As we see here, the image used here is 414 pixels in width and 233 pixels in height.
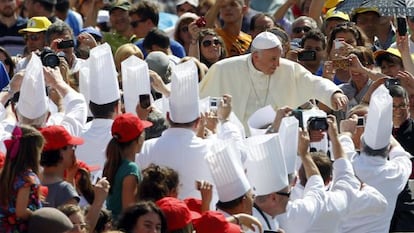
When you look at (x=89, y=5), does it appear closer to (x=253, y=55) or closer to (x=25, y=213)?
(x=253, y=55)

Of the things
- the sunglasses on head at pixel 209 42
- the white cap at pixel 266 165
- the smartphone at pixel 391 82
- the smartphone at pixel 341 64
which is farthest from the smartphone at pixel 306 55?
the white cap at pixel 266 165

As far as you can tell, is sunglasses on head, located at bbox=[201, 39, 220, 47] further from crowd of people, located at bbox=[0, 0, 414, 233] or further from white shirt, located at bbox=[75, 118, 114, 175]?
white shirt, located at bbox=[75, 118, 114, 175]

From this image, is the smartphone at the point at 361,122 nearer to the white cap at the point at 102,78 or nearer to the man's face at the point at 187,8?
the white cap at the point at 102,78

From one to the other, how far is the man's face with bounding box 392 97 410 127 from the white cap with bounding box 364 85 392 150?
118 centimetres

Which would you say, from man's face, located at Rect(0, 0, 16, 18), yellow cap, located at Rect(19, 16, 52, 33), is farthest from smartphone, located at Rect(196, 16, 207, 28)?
man's face, located at Rect(0, 0, 16, 18)

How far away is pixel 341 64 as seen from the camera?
13672 mm

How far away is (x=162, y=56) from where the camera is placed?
13711mm

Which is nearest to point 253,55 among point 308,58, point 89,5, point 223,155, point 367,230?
point 308,58

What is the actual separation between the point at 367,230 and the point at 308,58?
3.41 metres

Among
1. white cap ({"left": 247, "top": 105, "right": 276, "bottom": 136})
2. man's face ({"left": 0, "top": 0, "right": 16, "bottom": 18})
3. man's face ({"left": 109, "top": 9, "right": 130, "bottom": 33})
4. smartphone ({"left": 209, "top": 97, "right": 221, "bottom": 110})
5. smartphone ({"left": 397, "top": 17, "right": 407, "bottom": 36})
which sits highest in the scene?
smartphone ({"left": 209, "top": 97, "right": 221, "bottom": 110})

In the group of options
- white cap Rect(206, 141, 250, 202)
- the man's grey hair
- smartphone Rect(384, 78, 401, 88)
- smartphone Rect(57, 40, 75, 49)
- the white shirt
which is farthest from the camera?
the man's grey hair

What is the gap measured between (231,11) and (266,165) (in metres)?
5.75

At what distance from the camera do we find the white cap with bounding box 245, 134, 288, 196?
32.3ft

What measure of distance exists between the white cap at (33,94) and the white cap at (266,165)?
57.0 inches
